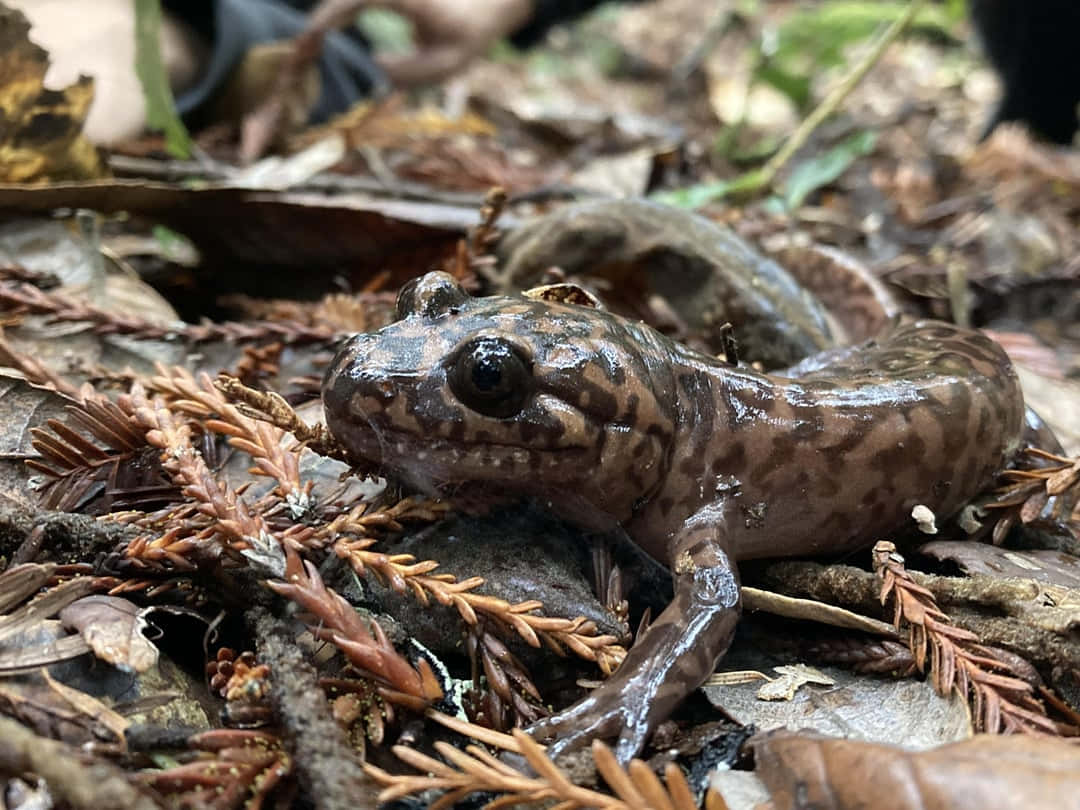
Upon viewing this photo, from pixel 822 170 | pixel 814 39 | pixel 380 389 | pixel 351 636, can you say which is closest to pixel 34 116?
pixel 380 389

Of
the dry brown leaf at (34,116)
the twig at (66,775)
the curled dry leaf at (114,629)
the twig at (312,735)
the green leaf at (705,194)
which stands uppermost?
the dry brown leaf at (34,116)

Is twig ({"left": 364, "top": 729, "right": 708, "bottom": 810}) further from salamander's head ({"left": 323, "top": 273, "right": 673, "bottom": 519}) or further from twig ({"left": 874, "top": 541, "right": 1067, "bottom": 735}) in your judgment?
salamander's head ({"left": 323, "top": 273, "right": 673, "bottom": 519})

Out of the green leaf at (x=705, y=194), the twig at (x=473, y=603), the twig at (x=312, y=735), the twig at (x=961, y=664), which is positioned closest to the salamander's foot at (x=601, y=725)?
the twig at (x=473, y=603)

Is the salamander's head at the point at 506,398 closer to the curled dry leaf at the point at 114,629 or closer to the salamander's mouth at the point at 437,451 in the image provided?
the salamander's mouth at the point at 437,451

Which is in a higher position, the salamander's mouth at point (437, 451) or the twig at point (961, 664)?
the salamander's mouth at point (437, 451)

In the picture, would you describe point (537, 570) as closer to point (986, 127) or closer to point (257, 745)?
point (257, 745)

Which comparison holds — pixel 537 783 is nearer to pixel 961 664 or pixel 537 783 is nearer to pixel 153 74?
pixel 961 664

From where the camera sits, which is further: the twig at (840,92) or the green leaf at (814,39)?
the green leaf at (814,39)

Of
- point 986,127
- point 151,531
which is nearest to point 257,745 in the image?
point 151,531

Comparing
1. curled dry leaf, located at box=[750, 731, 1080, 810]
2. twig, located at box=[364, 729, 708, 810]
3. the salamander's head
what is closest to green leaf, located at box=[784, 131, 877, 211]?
the salamander's head
